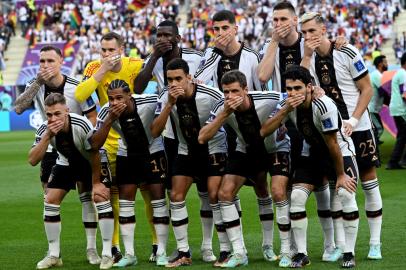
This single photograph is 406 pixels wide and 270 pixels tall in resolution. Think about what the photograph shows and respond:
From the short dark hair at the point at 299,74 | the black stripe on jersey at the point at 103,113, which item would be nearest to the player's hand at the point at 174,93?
the black stripe on jersey at the point at 103,113

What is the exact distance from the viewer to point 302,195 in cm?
872

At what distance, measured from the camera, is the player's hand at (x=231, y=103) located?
28.4 feet

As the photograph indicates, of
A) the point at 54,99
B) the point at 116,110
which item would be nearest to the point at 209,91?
the point at 116,110

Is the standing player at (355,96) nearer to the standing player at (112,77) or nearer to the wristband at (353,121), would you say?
the wristband at (353,121)

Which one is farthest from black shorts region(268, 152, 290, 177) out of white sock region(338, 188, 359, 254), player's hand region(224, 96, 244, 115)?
player's hand region(224, 96, 244, 115)

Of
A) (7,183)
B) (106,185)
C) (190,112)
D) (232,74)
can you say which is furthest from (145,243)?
(7,183)

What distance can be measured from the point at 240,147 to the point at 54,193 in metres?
1.94

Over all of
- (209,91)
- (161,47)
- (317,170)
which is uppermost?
(161,47)

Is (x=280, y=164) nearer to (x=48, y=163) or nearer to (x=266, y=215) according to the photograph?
(x=266, y=215)

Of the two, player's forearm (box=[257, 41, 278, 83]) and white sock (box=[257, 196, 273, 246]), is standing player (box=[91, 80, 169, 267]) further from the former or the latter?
player's forearm (box=[257, 41, 278, 83])

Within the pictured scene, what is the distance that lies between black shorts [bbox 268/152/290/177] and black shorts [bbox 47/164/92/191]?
6.18 ft

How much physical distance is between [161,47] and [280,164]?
180 cm

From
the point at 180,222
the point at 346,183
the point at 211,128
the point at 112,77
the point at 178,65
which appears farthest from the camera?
the point at 112,77

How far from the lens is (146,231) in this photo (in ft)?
38.4
